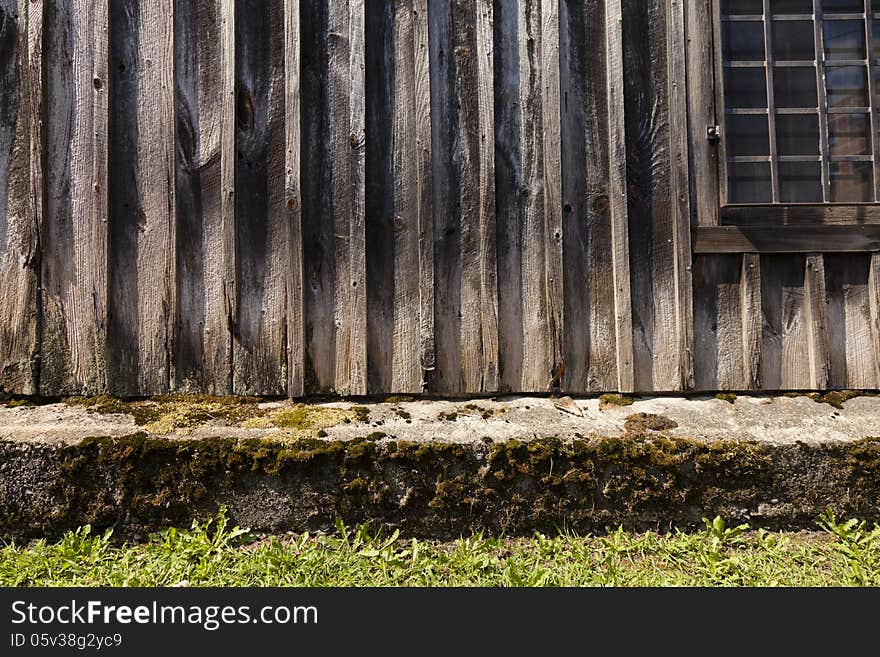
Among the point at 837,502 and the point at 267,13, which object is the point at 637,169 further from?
the point at 267,13

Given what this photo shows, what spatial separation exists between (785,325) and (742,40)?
141cm

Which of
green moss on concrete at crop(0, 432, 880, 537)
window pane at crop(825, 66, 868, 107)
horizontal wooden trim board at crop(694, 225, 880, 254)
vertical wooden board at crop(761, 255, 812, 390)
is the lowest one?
green moss on concrete at crop(0, 432, 880, 537)

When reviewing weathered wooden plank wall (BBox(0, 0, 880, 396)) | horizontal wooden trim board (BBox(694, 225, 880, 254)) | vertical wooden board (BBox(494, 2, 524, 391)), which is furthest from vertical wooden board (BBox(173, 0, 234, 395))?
horizontal wooden trim board (BBox(694, 225, 880, 254))

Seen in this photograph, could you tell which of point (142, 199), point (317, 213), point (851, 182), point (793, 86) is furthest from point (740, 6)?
point (142, 199)

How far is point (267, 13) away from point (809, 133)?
8.81 ft

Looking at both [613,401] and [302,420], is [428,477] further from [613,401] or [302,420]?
[613,401]

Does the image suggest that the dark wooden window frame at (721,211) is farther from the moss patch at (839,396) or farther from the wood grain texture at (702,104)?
the moss patch at (839,396)

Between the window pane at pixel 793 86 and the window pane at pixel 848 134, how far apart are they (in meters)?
0.16

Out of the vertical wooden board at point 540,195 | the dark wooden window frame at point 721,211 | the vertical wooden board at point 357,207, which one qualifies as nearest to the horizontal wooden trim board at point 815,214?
the dark wooden window frame at point 721,211

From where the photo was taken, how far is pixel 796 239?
10.0 ft

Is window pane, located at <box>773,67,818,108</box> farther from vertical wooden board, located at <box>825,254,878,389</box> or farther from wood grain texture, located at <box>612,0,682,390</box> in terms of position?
vertical wooden board, located at <box>825,254,878,389</box>

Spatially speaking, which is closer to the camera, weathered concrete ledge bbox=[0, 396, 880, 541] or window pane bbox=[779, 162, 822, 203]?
weathered concrete ledge bbox=[0, 396, 880, 541]

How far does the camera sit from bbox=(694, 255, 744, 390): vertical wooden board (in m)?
3.05

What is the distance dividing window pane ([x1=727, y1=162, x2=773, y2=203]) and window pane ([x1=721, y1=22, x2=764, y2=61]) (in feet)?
1.75
